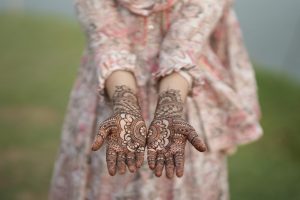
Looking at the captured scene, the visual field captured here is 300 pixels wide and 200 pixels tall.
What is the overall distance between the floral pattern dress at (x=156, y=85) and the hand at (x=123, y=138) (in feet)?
0.42

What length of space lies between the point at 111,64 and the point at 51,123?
7.09 feet

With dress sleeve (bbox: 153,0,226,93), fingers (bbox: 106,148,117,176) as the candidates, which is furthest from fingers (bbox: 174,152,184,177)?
dress sleeve (bbox: 153,0,226,93)

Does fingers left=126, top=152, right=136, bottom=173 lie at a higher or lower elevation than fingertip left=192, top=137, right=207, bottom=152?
lower

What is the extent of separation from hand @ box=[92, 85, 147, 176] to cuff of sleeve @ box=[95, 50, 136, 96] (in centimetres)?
10

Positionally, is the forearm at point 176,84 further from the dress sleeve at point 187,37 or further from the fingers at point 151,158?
the fingers at point 151,158

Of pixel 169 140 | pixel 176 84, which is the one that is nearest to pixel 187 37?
pixel 176 84

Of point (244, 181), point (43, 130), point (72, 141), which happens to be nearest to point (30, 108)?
point (43, 130)

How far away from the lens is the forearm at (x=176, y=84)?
3.65 feet

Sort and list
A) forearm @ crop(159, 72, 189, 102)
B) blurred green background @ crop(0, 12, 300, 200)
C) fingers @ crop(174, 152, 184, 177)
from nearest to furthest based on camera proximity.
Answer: fingers @ crop(174, 152, 184, 177)
forearm @ crop(159, 72, 189, 102)
blurred green background @ crop(0, 12, 300, 200)

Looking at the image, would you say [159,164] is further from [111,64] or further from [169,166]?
[111,64]

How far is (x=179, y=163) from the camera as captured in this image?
0.97 meters

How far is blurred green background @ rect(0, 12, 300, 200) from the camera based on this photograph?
2580mm

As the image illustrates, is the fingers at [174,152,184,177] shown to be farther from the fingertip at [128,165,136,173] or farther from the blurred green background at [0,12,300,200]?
the blurred green background at [0,12,300,200]

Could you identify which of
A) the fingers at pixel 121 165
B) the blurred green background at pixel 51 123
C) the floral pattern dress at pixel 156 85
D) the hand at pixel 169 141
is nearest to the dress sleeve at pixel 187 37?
the floral pattern dress at pixel 156 85
